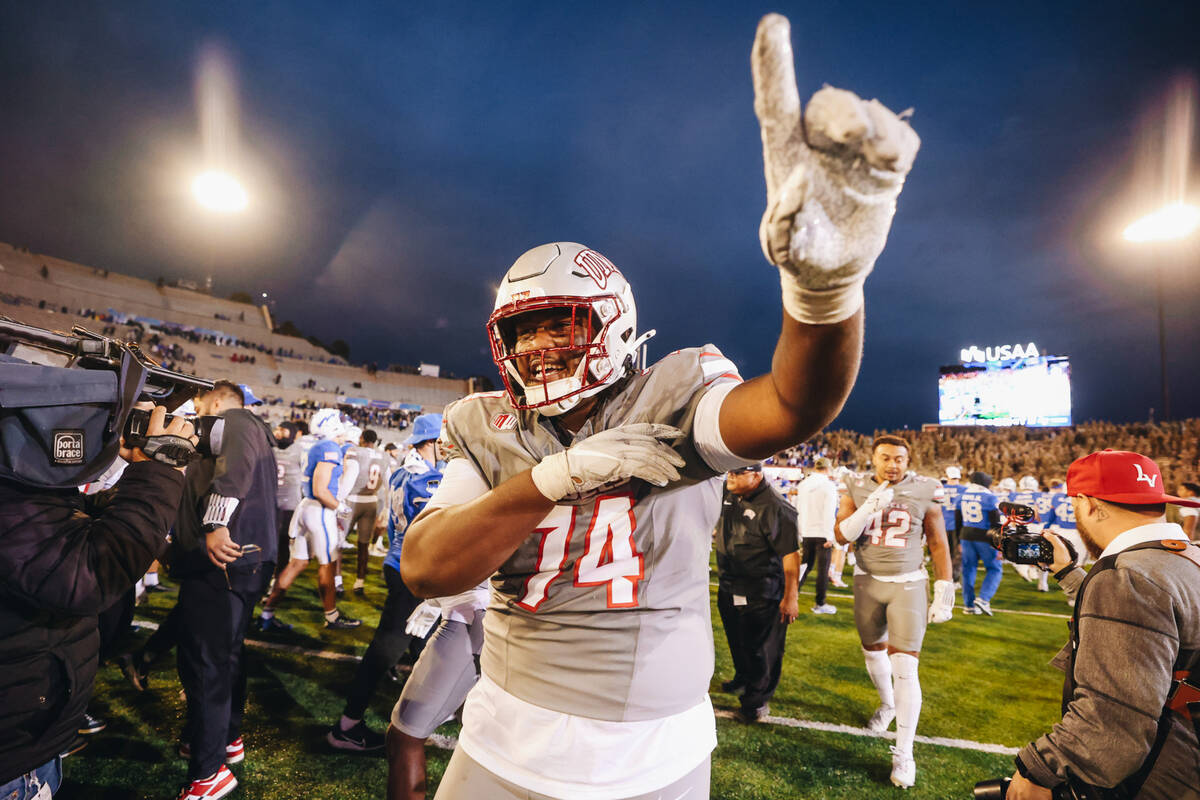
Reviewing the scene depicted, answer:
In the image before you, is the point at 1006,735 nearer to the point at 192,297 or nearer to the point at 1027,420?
the point at 1027,420

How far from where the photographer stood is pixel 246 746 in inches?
153

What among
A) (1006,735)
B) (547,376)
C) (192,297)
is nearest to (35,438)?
(547,376)

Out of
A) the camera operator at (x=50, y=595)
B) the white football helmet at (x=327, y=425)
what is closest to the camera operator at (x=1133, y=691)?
the camera operator at (x=50, y=595)

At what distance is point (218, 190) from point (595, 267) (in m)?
31.3

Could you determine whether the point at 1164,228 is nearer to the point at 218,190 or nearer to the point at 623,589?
the point at 623,589

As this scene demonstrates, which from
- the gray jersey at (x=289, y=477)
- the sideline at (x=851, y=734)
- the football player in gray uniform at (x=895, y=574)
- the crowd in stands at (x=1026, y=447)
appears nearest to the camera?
the sideline at (x=851, y=734)

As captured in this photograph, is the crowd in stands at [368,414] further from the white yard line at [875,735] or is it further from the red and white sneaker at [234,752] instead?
the white yard line at [875,735]

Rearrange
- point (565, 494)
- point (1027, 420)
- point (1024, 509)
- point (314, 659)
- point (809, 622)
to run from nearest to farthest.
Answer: point (565, 494) < point (1024, 509) < point (314, 659) < point (809, 622) < point (1027, 420)

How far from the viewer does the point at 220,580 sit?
132 inches

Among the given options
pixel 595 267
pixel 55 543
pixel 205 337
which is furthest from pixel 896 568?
pixel 205 337

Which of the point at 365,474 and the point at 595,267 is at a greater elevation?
the point at 595,267

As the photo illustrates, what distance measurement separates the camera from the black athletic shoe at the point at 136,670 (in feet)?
14.3

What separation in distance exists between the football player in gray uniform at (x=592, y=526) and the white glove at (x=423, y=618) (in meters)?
2.10

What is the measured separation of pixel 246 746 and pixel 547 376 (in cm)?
398
